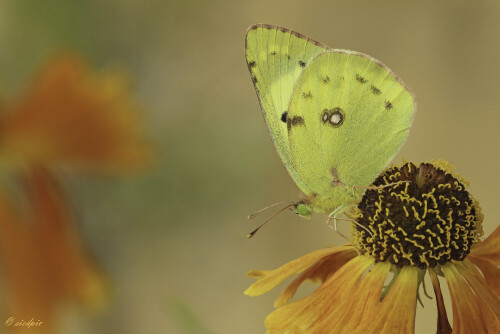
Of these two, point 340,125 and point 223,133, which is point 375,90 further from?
point 223,133

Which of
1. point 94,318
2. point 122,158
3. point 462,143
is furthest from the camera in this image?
point 462,143

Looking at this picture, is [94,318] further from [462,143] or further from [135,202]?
[462,143]

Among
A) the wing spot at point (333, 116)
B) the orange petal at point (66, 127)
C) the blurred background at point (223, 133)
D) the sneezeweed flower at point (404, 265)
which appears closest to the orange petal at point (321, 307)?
the sneezeweed flower at point (404, 265)

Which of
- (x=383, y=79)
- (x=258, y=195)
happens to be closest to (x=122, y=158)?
(x=383, y=79)

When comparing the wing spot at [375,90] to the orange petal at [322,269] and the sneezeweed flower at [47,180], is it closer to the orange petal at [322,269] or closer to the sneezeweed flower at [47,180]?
the orange petal at [322,269]

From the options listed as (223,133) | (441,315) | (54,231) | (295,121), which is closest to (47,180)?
(54,231)

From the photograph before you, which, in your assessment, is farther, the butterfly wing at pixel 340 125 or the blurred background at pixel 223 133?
the blurred background at pixel 223 133

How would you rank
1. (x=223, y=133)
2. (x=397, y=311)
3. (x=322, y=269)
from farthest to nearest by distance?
1. (x=223, y=133)
2. (x=322, y=269)
3. (x=397, y=311)
